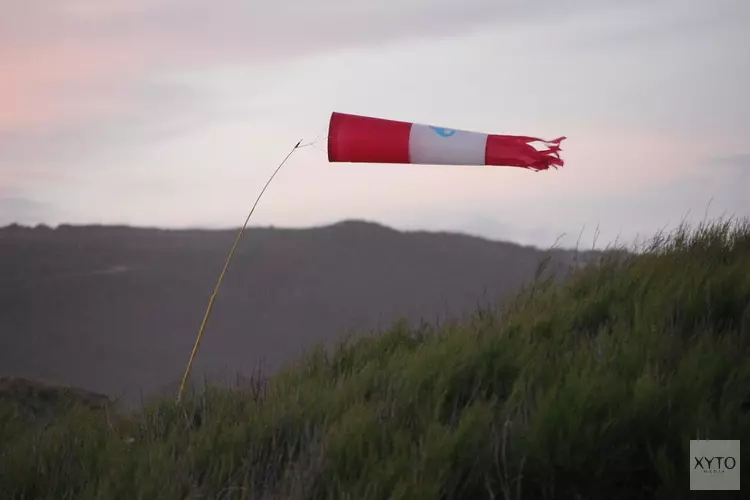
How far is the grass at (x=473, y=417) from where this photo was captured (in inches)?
137

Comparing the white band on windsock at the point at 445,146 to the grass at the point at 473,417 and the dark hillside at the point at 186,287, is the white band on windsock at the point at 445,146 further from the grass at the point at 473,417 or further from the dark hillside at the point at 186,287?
the dark hillside at the point at 186,287

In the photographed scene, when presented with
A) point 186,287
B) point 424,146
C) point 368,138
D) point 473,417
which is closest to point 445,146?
point 424,146

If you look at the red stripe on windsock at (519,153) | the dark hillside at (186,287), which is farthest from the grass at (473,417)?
the dark hillside at (186,287)

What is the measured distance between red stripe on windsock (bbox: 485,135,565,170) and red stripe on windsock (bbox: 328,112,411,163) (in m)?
0.52

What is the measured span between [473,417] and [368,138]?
2300 mm

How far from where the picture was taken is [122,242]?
1608 centimetres

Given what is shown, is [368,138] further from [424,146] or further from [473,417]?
[473,417]

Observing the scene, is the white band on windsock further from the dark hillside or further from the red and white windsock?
the dark hillside

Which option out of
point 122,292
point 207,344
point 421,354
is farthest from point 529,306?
point 122,292

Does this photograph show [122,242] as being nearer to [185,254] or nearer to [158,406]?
[185,254]

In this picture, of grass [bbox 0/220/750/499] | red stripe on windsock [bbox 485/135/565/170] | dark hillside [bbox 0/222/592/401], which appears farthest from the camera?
dark hillside [bbox 0/222/592/401]

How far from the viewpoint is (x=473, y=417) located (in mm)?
3686

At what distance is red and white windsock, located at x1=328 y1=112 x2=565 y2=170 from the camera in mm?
5250

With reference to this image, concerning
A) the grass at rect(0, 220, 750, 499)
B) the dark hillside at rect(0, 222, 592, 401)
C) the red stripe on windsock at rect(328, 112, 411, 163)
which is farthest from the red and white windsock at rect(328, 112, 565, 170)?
the dark hillside at rect(0, 222, 592, 401)
